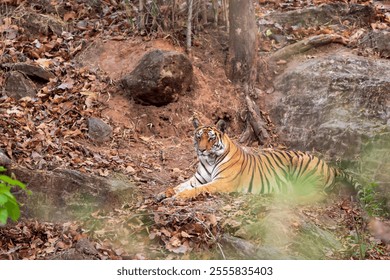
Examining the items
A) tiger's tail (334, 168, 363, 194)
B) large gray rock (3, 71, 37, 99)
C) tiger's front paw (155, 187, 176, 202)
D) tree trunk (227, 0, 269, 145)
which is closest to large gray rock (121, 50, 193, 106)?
tree trunk (227, 0, 269, 145)

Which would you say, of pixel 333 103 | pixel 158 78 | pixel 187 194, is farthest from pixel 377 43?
pixel 187 194

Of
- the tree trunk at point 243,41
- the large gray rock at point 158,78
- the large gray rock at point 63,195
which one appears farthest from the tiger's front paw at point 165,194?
the tree trunk at point 243,41

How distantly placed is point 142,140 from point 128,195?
77.0 inches

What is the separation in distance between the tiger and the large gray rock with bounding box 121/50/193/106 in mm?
1622

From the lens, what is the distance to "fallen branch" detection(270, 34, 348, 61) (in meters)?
11.8

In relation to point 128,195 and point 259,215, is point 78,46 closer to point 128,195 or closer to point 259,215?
point 128,195

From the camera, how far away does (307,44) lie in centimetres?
1179

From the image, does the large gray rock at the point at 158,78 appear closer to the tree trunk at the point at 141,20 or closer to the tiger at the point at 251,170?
the tree trunk at the point at 141,20

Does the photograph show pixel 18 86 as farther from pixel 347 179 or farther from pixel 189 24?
pixel 347 179

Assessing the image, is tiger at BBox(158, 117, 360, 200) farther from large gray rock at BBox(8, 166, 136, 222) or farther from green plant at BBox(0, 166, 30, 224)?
green plant at BBox(0, 166, 30, 224)

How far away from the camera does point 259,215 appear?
788cm

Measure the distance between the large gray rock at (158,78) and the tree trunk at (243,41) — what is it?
87cm

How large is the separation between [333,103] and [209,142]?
2414 mm
